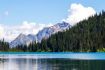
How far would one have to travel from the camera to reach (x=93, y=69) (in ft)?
231

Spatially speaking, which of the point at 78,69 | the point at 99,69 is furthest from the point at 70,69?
the point at 99,69

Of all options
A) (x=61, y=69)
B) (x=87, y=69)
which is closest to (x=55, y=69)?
(x=61, y=69)

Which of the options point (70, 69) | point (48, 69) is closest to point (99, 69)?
point (70, 69)

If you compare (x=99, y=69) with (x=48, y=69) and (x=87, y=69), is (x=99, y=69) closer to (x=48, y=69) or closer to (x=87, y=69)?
(x=87, y=69)

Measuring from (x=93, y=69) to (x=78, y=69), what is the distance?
306cm

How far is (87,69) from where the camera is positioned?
2783 inches

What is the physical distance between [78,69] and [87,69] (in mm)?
1850

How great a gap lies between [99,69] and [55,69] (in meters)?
9.23

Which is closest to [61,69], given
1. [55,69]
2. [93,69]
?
[55,69]

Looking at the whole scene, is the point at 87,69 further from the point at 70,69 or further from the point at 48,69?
the point at 48,69

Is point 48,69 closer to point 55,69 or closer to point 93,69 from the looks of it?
point 55,69

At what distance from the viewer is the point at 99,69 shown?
228ft

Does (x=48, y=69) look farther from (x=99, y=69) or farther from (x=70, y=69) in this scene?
(x=99, y=69)

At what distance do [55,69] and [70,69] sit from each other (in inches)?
123
